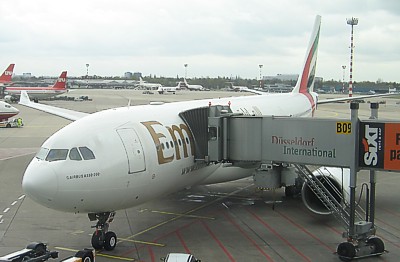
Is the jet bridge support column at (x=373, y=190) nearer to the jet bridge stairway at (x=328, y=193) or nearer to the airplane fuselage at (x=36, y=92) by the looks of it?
the jet bridge stairway at (x=328, y=193)

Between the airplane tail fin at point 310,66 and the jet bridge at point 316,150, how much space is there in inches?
581

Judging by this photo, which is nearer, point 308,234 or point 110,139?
point 110,139

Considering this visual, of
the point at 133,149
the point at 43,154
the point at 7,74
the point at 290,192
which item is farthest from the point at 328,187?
the point at 7,74

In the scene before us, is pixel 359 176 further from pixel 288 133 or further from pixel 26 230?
pixel 26 230

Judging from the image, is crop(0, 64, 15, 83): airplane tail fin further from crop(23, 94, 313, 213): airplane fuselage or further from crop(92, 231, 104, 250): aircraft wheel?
crop(92, 231, 104, 250): aircraft wheel

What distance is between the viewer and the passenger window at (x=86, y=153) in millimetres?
13602

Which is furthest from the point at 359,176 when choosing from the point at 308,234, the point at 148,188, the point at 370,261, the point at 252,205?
the point at 148,188

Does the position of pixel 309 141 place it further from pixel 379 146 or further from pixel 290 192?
pixel 290 192

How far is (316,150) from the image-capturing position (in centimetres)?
1569

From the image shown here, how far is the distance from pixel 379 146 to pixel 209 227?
252 inches

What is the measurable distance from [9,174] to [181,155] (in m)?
14.7

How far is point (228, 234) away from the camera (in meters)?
17.0

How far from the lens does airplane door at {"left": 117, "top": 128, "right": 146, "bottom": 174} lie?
14327 mm

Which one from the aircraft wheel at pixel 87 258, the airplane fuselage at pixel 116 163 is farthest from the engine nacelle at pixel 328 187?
the aircraft wheel at pixel 87 258
